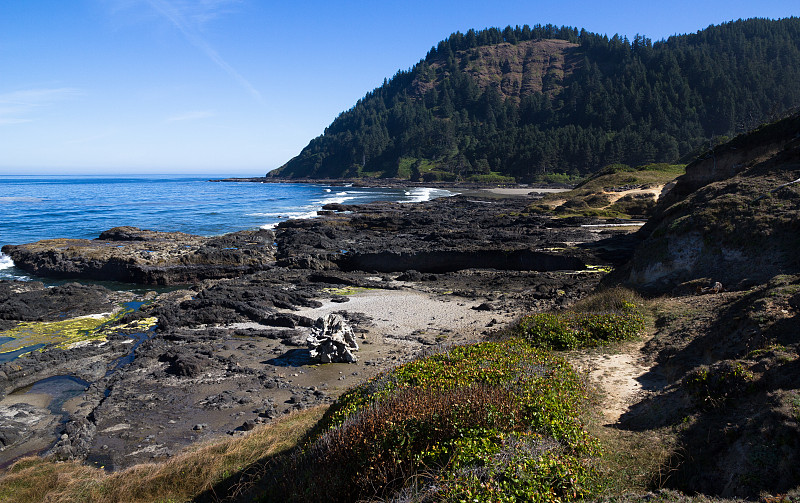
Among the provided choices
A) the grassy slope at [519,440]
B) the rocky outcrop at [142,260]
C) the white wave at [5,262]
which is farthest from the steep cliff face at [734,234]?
the white wave at [5,262]

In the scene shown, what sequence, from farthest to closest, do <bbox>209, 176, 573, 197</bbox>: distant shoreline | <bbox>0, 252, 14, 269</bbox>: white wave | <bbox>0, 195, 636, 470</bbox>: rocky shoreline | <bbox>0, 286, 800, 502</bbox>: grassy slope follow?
<bbox>209, 176, 573, 197</bbox>: distant shoreline < <bbox>0, 252, 14, 269</bbox>: white wave < <bbox>0, 195, 636, 470</bbox>: rocky shoreline < <bbox>0, 286, 800, 502</bbox>: grassy slope

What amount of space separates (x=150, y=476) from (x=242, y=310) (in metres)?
13.0

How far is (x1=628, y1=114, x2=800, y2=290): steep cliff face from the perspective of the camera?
14016mm

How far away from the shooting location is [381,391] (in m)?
7.55

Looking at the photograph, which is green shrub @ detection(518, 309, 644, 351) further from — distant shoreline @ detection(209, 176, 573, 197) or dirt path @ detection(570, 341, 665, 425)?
distant shoreline @ detection(209, 176, 573, 197)

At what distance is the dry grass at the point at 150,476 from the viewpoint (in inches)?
344

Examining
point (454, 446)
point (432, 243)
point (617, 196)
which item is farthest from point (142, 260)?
point (617, 196)

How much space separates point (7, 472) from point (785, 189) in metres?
23.6

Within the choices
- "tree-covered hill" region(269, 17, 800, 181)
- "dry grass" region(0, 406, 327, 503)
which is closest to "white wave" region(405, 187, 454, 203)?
"tree-covered hill" region(269, 17, 800, 181)

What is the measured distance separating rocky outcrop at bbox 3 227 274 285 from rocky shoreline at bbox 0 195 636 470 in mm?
127

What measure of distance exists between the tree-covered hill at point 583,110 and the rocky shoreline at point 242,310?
78735 millimetres

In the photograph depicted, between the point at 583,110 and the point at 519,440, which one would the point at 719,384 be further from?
the point at 583,110

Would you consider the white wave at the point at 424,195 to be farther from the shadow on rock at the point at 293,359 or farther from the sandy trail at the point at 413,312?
the shadow on rock at the point at 293,359

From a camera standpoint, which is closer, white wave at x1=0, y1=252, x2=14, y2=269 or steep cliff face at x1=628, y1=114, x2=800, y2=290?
steep cliff face at x1=628, y1=114, x2=800, y2=290
